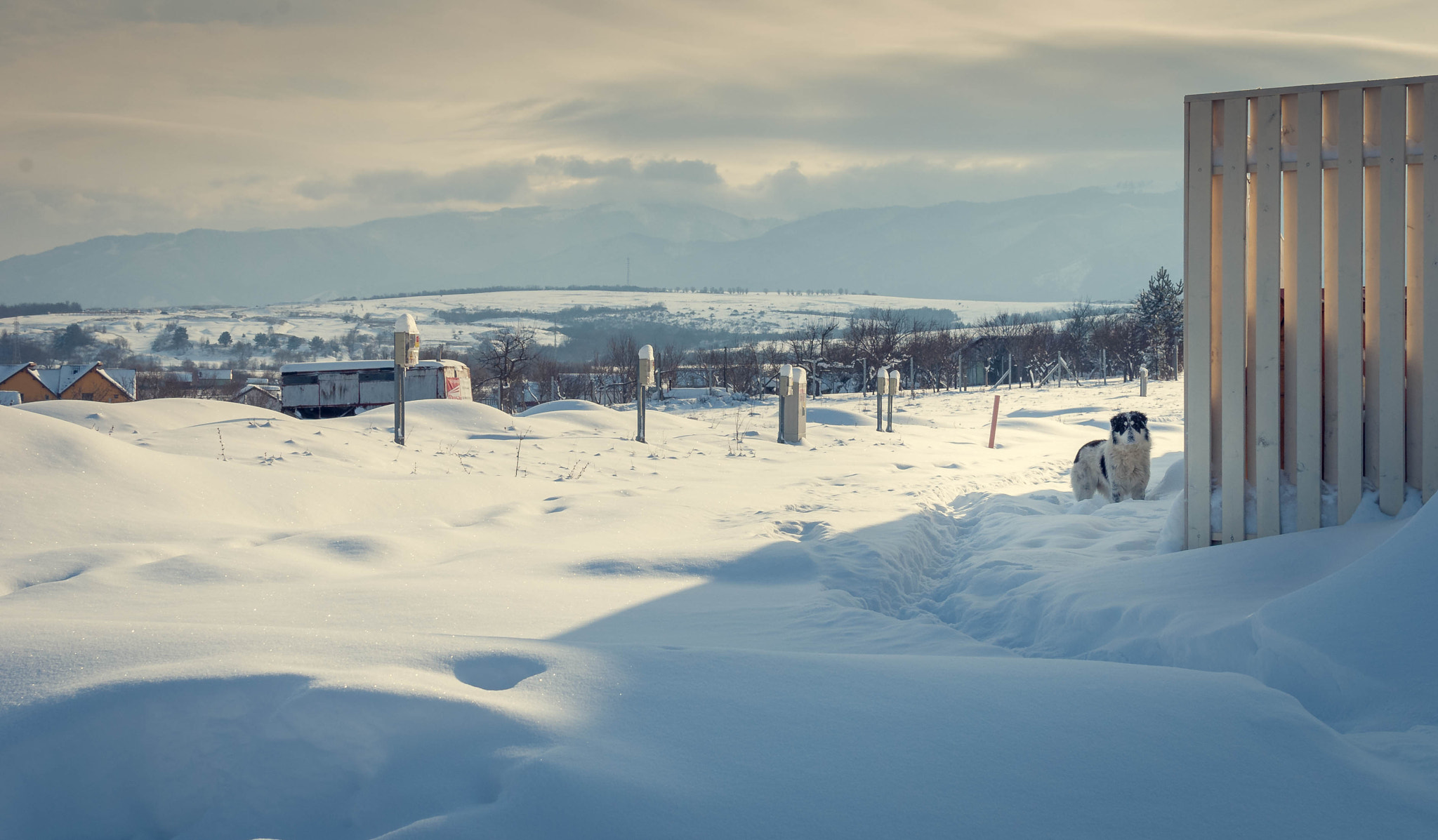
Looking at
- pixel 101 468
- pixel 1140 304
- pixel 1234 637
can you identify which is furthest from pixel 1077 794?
pixel 1140 304

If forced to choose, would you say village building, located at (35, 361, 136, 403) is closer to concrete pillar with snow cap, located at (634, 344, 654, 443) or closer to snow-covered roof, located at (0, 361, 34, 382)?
snow-covered roof, located at (0, 361, 34, 382)

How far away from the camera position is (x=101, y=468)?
19.4ft

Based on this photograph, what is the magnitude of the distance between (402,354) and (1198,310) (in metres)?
9.43

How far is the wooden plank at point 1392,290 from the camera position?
4648 millimetres

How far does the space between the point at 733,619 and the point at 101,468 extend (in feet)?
15.2

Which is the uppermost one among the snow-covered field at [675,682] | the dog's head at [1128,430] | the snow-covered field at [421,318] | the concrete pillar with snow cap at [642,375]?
the snow-covered field at [421,318]

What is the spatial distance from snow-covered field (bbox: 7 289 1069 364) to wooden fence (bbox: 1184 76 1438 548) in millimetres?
127606

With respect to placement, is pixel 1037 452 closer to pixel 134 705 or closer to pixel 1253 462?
pixel 1253 462

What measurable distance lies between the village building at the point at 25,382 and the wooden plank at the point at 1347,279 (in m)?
63.7

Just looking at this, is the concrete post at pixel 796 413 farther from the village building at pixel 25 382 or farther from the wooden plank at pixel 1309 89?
the village building at pixel 25 382

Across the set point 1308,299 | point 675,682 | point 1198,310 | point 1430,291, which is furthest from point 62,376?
point 1430,291

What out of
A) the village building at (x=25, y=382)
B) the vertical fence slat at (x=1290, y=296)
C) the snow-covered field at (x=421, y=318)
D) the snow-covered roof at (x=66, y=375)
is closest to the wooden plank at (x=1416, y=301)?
the vertical fence slat at (x=1290, y=296)

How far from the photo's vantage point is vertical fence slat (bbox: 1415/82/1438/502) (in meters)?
4.57

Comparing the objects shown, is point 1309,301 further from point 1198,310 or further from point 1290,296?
point 1198,310
